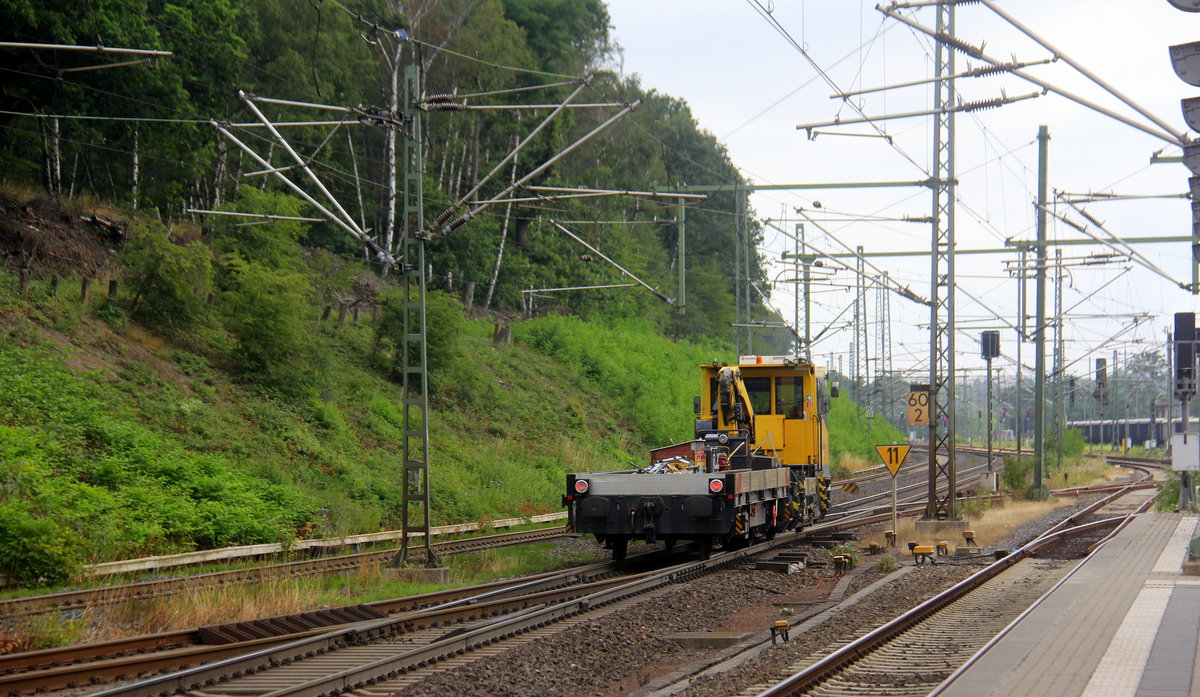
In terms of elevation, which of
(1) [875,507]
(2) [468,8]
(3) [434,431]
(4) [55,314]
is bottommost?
(1) [875,507]

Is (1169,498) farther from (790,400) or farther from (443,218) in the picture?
(443,218)

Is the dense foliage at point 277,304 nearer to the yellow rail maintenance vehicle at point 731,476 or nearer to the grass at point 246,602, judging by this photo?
the grass at point 246,602

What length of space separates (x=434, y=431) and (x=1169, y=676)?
23707mm

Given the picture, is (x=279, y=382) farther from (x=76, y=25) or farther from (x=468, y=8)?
(x=468, y=8)

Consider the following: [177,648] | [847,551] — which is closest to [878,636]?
[177,648]

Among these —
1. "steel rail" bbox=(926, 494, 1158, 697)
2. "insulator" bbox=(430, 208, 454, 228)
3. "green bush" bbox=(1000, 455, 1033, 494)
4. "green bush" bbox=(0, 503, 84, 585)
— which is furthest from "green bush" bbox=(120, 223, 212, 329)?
"green bush" bbox=(1000, 455, 1033, 494)

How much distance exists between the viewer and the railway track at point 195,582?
12.4 meters

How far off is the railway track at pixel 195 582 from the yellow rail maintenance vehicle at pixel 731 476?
311 centimetres

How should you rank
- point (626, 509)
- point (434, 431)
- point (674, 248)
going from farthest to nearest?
point (674, 248)
point (434, 431)
point (626, 509)

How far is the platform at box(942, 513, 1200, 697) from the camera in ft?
27.8

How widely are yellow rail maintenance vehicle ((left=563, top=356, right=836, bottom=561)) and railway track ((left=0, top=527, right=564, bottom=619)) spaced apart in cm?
311

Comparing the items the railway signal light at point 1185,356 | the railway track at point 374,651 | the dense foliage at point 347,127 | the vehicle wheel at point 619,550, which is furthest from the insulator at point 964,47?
the railway signal light at point 1185,356

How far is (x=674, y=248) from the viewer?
7606 cm

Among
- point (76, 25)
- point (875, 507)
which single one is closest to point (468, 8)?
point (76, 25)
